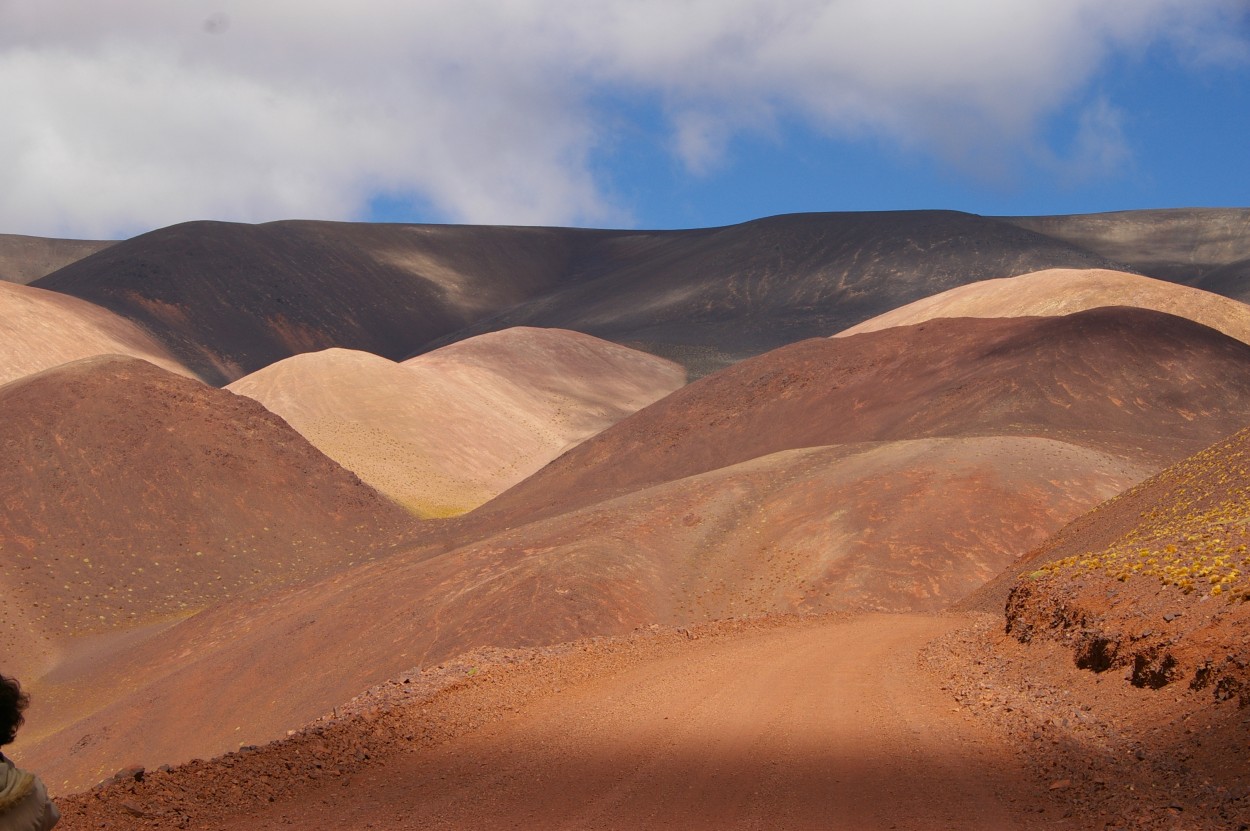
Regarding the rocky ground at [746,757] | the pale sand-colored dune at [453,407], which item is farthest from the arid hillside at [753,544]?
the pale sand-colored dune at [453,407]

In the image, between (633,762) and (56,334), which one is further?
(56,334)

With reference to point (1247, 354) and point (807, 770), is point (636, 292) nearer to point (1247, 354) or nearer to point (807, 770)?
point (1247, 354)

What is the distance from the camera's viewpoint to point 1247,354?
49.7 metres

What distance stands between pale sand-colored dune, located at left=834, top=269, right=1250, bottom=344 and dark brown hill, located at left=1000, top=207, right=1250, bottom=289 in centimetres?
6779

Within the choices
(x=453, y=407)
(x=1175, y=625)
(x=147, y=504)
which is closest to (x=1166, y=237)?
(x=453, y=407)

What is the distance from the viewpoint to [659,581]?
2898cm

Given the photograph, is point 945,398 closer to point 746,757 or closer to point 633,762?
point 746,757

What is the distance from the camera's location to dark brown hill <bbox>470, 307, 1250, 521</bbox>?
42469mm

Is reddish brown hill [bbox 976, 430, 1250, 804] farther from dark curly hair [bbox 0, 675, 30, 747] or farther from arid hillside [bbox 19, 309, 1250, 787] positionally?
arid hillside [bbox 19, 309, 1250, 787]

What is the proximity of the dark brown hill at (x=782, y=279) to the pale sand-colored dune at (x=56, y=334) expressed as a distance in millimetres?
42904

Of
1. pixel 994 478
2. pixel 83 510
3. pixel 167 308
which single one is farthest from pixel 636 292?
pixel 994 478

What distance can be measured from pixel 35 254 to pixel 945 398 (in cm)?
16402

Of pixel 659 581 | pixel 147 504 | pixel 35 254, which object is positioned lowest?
pixel 659 581

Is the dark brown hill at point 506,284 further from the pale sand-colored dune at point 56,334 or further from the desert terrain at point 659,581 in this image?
the desert terrain at point 659,581
